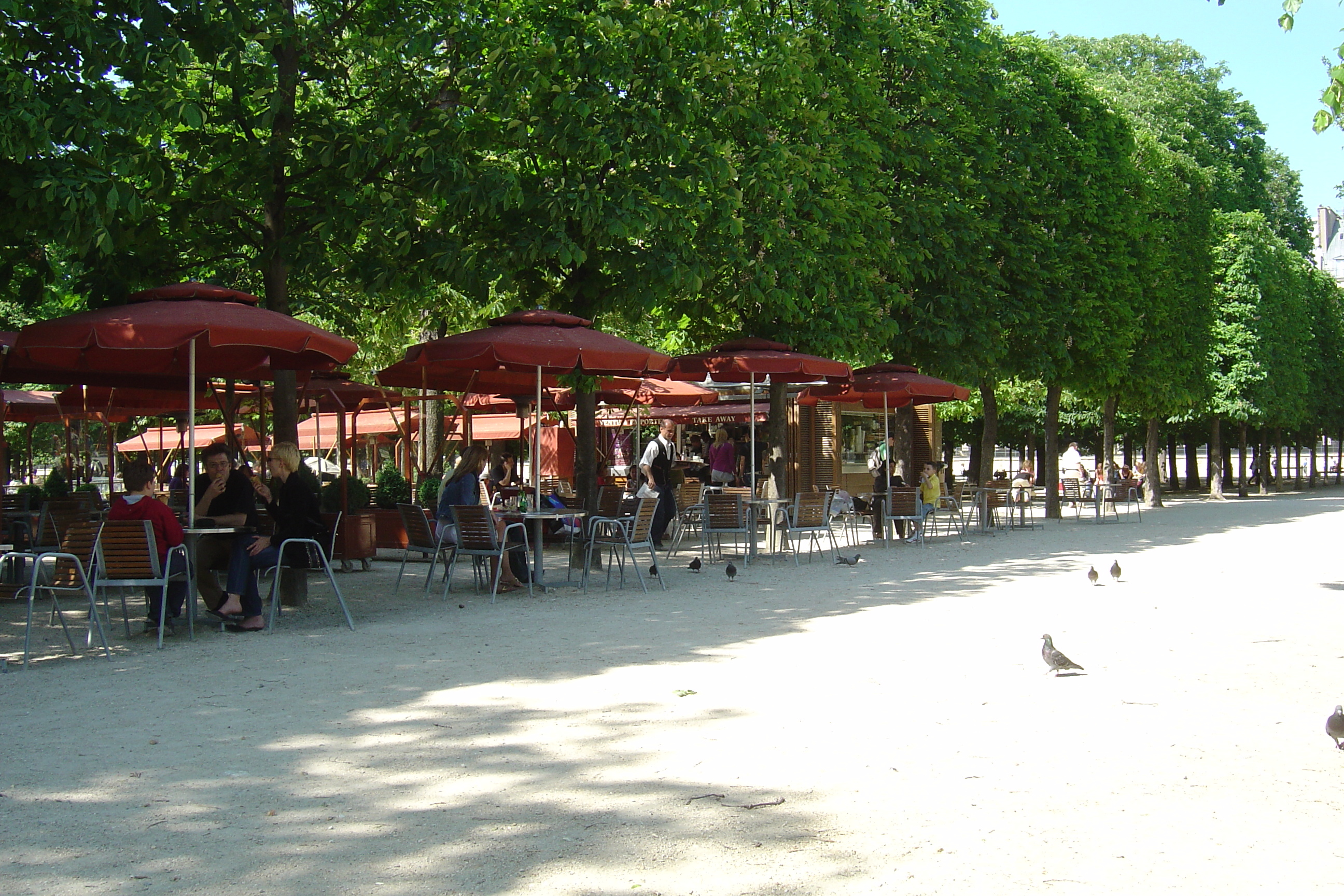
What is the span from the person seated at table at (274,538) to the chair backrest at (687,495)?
33.7 ft

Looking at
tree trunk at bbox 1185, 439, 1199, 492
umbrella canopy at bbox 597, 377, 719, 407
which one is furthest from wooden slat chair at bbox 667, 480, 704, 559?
tree trunk at bbox 1185, 439, 1199, 492

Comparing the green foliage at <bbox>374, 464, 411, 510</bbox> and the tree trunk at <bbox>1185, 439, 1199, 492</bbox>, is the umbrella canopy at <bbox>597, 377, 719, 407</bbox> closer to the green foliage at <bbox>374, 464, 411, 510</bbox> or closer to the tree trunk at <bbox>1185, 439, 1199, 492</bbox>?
the green foliage at <bbox>374, 464, 411, 510</bbox>

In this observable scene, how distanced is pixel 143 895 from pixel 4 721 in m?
3.06

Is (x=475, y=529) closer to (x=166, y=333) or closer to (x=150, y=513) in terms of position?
(x=150, y=513)

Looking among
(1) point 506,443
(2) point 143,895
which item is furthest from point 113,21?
(1) point 506,443

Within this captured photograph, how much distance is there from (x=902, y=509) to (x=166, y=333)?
12244 millimetres

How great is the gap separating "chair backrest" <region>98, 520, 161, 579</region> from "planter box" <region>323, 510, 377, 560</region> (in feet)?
17.9

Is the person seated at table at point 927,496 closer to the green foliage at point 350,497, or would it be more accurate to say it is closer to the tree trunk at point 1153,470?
the green foliage at point 350,497

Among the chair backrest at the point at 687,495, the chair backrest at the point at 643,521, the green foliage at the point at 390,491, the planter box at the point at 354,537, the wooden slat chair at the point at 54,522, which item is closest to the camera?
the wooden slat chair at the point at 54,522

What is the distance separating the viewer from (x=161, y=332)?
8.65m

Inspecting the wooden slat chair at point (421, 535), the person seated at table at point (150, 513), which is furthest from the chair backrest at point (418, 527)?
the person seated at table at point (150, 513)

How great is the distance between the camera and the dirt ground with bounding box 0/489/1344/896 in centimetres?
402

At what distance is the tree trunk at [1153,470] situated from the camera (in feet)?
106

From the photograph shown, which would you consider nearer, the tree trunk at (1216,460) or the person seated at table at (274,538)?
the person seated at table at (274,538)
